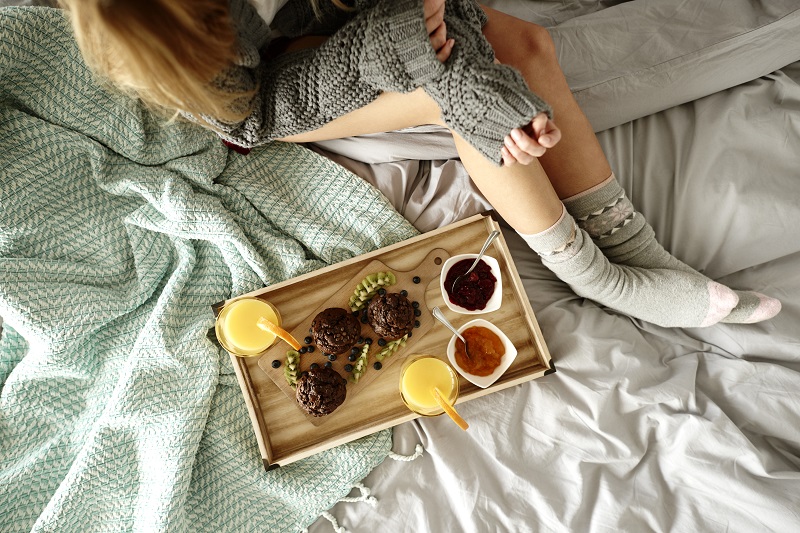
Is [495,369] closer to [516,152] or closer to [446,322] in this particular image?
[446,322]

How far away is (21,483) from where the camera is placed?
0.84 metres

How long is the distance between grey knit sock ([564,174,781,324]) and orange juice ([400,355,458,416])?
0.34 meters

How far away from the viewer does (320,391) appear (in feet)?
2.68

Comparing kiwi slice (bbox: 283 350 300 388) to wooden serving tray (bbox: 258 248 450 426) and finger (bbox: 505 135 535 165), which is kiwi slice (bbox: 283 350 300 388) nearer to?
wooden serving tray (bbox: 258 248 450 426)

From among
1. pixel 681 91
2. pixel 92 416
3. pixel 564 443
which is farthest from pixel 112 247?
pixel 681 91

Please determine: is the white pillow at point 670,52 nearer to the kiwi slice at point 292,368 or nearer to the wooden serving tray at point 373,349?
the wooden serving tray at point 373,349

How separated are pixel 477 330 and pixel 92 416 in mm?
644

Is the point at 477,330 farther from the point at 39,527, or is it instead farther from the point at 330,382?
the point at 39,527

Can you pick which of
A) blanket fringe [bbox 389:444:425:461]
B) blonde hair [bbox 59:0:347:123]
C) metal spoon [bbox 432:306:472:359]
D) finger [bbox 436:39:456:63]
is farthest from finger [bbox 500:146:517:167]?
blanket fringe [bbox 389:444:425:461]

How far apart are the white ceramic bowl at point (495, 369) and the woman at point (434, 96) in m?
0.15

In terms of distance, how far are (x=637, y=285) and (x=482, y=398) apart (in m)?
0.31

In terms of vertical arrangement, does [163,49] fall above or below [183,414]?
above

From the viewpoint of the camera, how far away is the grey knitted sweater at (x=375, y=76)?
682 mm

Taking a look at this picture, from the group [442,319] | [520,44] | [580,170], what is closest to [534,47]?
[520,44]
